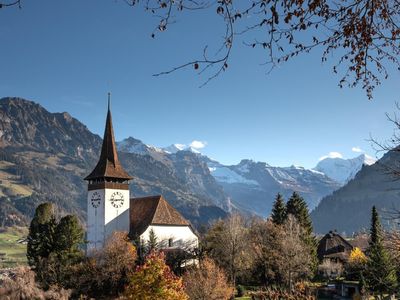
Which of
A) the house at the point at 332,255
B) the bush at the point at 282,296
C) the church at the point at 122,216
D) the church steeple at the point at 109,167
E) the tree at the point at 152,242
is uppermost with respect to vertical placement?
the church steeple at the point at 109,167

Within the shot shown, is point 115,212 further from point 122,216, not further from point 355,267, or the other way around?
point 355,267

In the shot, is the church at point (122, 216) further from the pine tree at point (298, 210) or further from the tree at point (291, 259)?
the pine tree at point (298, 210)

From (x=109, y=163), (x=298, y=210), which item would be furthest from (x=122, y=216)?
(x=298, y=210)

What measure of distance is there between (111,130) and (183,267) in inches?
1130

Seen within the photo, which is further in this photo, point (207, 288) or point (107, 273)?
point (107, 273)

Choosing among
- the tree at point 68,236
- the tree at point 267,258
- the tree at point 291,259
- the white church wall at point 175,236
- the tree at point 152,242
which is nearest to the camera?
the tree at point 291,259

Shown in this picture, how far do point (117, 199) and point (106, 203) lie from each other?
2119mm

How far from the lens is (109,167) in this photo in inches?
2847

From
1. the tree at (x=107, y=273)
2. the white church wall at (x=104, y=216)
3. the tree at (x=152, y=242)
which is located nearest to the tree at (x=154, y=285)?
the tree at (x=107, y=273)

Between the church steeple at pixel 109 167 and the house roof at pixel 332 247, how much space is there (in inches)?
1946

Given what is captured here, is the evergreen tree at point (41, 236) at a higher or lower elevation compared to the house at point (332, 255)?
higher

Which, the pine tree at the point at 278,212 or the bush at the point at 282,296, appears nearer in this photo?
the bush at the point at 282,296

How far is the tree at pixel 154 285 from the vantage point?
132 feet

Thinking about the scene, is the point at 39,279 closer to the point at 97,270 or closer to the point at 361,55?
the point at 97,270
